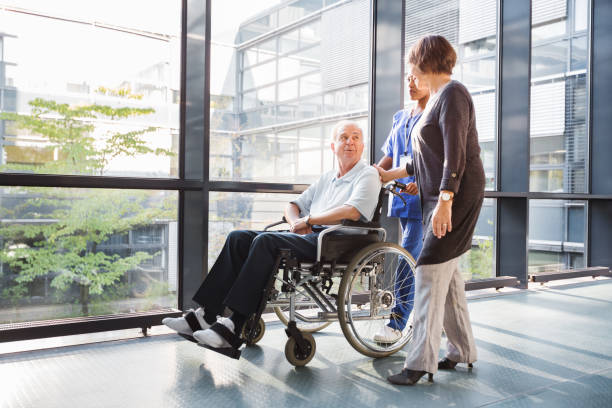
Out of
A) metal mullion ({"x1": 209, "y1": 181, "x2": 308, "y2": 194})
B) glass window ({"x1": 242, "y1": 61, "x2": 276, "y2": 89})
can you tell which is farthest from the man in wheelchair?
glass window ({"x1": 242, "y1": 61, "x2": 276, "y2": 89})

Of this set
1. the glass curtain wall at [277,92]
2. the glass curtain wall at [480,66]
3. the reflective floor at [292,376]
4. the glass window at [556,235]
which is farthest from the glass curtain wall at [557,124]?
the reflective floor at [292,376]

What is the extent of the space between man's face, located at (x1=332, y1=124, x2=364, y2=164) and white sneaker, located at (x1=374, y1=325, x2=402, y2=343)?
0.80 metres

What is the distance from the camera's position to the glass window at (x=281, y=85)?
10.0 ft

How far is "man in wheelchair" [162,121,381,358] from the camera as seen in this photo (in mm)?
2016

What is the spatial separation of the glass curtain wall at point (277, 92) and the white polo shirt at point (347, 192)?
552 mm

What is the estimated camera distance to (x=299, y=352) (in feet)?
7.34

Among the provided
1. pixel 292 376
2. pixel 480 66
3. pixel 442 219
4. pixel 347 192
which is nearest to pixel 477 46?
pixel 480 66

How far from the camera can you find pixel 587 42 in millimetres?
5246

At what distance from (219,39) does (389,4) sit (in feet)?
4.24

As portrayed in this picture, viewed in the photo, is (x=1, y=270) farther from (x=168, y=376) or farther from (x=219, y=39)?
(x=219, y=39)

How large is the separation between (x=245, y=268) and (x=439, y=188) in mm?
790

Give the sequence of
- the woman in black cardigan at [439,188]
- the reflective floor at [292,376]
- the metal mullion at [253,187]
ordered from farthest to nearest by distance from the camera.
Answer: the metal mullion at [253,187] < the woman in black cardigan at [439,188] < the reflective floor at [292,376]

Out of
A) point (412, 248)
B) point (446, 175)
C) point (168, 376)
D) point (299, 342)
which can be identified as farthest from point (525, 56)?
point (168, 376)

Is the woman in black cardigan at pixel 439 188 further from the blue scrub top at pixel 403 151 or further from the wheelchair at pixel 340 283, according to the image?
the blue scrub top at pixel 403 151
